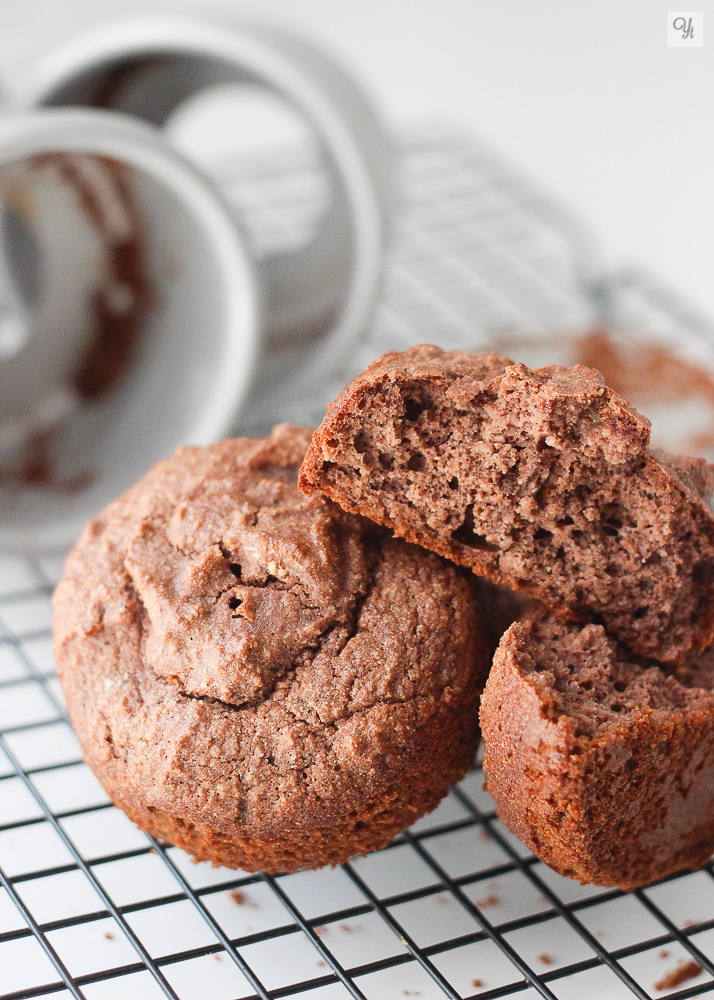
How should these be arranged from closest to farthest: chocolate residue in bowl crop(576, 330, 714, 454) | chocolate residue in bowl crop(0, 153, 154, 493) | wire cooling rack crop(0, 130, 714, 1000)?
wire cooling rack crop(0, 130, 714, 1000), chocolate residue in bowl crop(0, 153, 154, 493), chocolate residue in bowl crop(576, 330, 714, 454)

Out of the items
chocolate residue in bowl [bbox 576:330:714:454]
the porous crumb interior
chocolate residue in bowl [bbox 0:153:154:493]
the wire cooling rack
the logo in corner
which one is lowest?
the wire cooling rack

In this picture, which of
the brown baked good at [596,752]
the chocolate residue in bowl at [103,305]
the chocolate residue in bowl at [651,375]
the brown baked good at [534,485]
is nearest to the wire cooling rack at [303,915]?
the brown baked good at [596,752]

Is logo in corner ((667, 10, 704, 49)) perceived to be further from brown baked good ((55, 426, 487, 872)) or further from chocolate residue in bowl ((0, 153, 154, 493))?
brown baked good ((55, 426, 487, 872))

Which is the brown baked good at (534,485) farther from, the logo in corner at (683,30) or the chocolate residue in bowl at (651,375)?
the logo in corner at (683,30)

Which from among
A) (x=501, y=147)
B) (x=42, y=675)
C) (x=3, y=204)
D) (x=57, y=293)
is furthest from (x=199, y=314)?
(x=501, y=147)

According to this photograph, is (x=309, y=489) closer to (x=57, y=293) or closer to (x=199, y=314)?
(x=199, y=314)

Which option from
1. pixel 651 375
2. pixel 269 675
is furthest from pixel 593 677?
pixel 651 375

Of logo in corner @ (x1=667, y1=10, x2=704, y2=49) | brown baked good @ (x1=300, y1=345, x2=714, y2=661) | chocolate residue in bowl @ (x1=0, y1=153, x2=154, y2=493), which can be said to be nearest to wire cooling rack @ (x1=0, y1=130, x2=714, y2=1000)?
brown baked good @ (x1=300, y1=345, x2=714, y2=661)

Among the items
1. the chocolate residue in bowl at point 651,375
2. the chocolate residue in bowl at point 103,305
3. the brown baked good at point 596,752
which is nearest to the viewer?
the brown baked good at point 596,752
